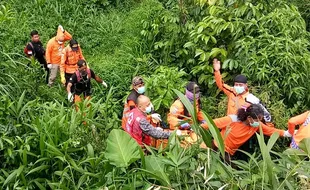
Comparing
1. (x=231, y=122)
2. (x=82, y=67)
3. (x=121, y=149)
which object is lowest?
(x=231, y=122)

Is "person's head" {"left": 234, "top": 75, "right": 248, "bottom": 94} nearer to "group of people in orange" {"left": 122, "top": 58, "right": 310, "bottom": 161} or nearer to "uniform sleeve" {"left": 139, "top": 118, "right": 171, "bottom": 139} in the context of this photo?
"group of people in orange" {"left": 122, "top": 58, "right": 310, "bottom": 161}

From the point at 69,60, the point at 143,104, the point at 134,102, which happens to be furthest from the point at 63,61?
the point at 143,104

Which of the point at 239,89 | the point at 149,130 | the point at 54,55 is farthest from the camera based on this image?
the point at 54,55

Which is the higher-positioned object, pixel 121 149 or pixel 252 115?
pixel 121 149

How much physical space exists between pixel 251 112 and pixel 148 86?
6.90 feet

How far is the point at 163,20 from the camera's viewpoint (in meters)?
8.53

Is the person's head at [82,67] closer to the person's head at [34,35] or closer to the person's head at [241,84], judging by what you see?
the person's head at [34,35]

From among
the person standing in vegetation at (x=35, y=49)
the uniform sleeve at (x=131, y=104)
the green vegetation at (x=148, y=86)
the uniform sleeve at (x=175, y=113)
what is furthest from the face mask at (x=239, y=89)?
the person standing in vegetation at (x=35, y=49)

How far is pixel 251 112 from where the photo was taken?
17.7ft

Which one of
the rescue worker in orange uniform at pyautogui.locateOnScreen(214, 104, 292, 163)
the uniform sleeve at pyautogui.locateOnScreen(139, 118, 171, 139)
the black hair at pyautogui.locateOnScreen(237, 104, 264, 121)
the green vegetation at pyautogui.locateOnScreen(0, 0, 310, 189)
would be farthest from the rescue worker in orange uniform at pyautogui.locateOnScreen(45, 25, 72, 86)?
the black hair at pyautogui.locateOnScreen(237, 104, 264, 121)

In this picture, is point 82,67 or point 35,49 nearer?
point 82,67

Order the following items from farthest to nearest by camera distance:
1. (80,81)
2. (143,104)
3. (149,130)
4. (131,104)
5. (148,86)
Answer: (148,86) → (80,81) → (131,104) → (143,104) → (149,130)

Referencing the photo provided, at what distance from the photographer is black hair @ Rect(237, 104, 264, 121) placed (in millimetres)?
5363

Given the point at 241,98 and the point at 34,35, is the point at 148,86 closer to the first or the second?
the point at 241,98
